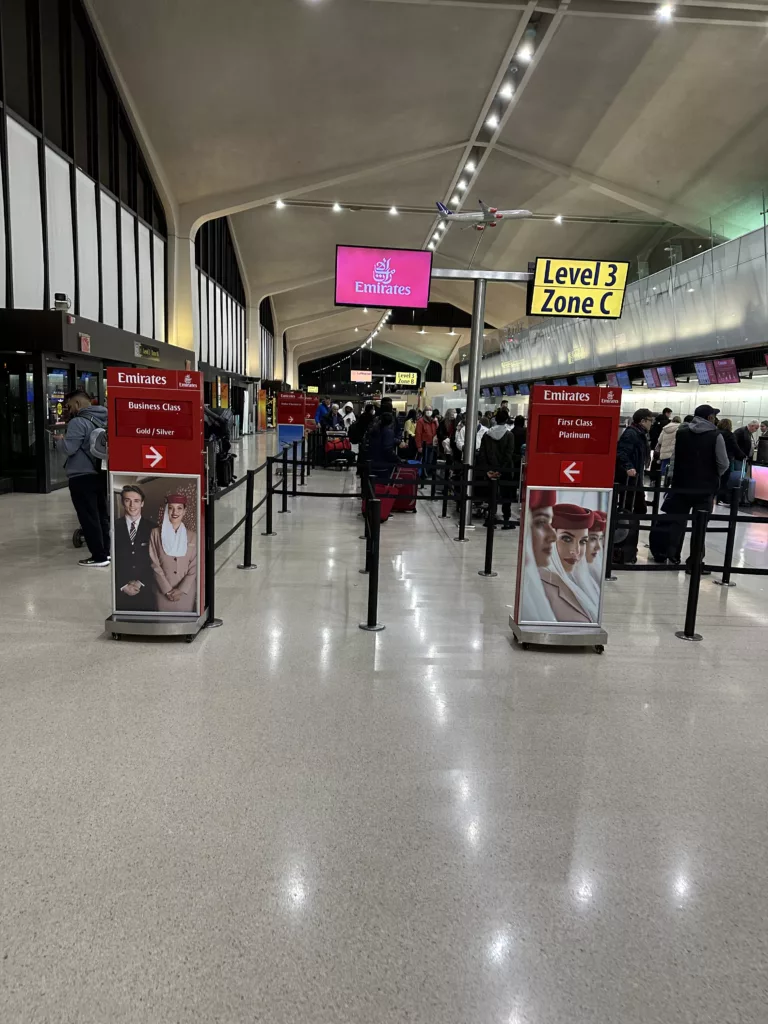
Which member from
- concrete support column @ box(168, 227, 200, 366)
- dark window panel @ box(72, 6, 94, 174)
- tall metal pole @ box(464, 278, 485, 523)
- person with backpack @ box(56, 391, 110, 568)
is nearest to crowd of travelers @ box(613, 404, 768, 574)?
tall metal pole @ box(464, 278, 485, 523)

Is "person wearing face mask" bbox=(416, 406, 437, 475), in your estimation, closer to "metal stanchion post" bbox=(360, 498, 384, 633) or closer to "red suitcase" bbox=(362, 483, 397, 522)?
"red suitcase" bbox=(362, 483, 397, 522)

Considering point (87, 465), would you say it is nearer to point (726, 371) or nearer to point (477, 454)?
point (477, 454)

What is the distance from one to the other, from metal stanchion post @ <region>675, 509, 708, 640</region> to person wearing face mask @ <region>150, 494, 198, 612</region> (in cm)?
365

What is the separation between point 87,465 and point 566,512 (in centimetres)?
460

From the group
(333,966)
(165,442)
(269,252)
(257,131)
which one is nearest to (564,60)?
(257,131)

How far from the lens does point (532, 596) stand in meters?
4.65

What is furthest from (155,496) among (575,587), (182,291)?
(182,291)

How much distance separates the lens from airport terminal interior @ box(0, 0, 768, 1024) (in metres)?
2.08

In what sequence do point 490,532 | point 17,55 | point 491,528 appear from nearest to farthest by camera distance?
point 490,532 → point 491,528 → point 17,55

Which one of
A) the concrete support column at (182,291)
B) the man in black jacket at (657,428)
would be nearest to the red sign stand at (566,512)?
the man in black jacket at (657,428)

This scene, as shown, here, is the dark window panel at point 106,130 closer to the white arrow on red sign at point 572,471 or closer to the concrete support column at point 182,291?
the concrete support column at point 182,291

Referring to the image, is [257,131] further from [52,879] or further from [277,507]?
[52,879]

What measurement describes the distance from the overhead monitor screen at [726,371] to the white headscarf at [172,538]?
36.3 ft

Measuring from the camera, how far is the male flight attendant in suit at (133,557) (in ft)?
14.6
